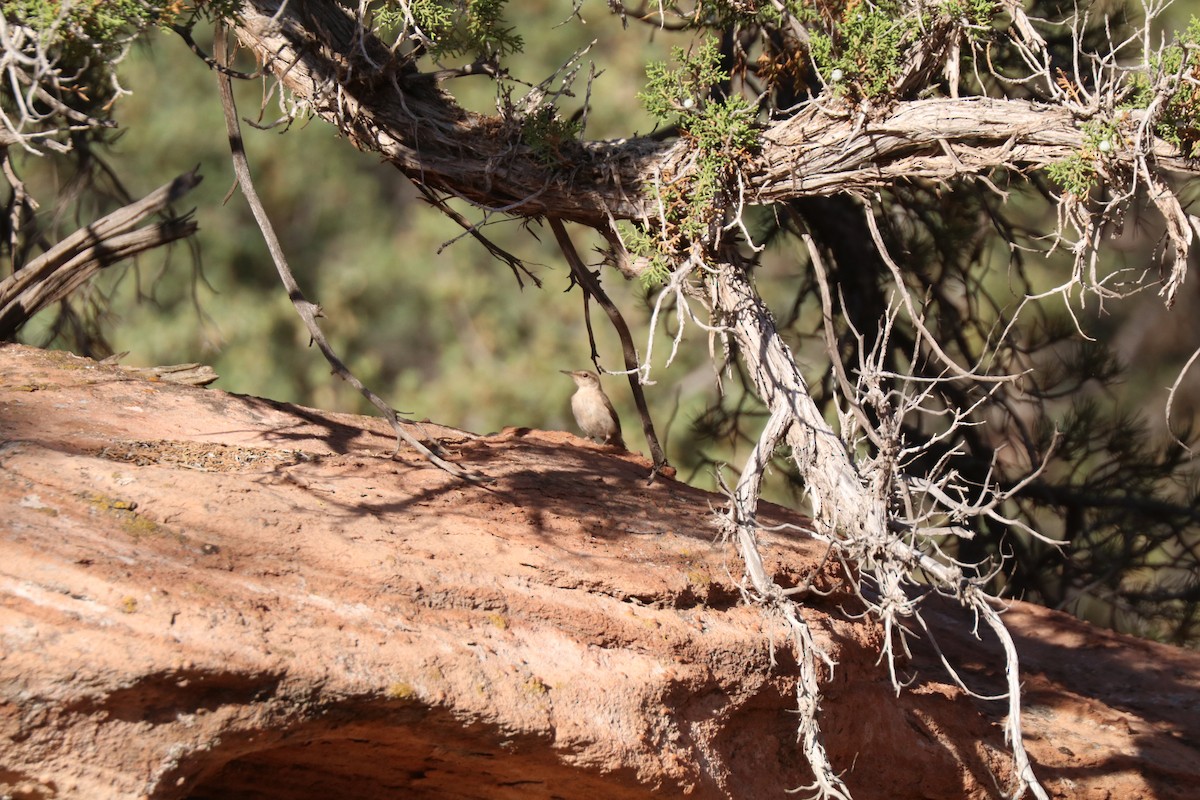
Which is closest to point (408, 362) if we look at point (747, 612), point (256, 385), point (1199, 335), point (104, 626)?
point (256, 385)

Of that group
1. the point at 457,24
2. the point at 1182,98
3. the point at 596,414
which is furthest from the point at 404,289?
the point at 1182,98

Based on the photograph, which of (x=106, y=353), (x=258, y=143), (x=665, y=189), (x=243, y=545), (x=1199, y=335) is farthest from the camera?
(x=1199, y=335)

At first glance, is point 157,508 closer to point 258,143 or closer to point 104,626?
point 104,626

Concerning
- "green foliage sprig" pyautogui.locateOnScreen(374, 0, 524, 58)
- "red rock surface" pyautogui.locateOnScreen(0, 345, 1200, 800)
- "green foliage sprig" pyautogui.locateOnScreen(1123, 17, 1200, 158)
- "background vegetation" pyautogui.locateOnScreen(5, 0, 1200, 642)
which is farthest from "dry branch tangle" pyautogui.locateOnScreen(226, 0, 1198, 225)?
"background vegetation" pyautogui.locateOnScreen(5, 0, 1200, 642)

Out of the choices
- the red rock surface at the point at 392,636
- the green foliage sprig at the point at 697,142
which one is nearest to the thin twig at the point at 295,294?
the red rock surface at the point at 392,636

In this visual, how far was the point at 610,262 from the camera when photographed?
15.2 ft

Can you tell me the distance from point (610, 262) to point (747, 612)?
4.79 feet

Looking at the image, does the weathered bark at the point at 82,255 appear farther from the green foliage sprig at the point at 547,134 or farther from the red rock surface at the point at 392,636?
the green foliage sprig at the point at 547,134

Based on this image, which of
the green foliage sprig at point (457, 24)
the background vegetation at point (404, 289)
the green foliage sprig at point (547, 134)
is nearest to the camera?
the green foliage sprig at point (457, 24)

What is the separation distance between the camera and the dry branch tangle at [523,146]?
4.12m

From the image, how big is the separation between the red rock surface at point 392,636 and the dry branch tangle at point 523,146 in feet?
3.35

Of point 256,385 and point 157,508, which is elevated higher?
point 256,385

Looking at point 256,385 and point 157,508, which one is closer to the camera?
point 157,508

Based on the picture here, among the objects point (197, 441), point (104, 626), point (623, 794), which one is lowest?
point (623, 794)
